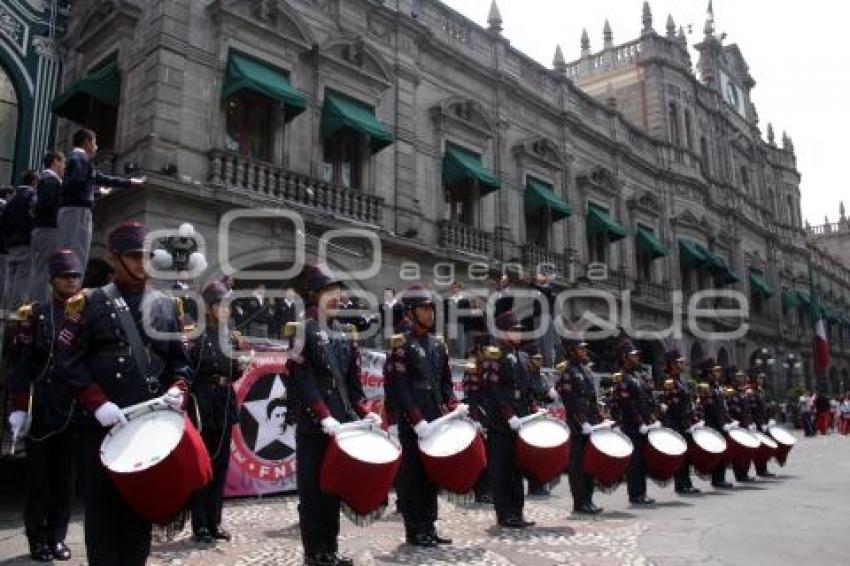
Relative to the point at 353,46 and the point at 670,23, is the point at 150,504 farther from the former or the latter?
the point at 670,23

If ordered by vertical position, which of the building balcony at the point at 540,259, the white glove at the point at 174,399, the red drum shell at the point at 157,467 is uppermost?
the building balcony at the point at 540,259

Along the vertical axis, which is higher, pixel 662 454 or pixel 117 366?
pixel 117 366

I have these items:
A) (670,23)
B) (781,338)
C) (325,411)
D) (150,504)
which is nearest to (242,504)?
(325,411)

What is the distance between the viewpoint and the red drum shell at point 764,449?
11565 millimetres

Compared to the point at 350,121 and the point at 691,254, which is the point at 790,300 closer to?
the point at 691,254

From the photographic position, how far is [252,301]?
1243cm

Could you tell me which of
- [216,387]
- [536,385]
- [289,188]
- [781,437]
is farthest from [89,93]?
[781,437]

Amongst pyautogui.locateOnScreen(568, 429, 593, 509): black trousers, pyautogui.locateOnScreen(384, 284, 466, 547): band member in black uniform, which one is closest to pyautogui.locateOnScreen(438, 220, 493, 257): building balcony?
pyautogui.locateOnScreen(568, 429, 593, 509): black trousers

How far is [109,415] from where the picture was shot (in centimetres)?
383

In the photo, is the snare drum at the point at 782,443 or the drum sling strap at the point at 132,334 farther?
the snare drum at the point at 782,443

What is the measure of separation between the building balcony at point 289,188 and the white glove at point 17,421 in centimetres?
820

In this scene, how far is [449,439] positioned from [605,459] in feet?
7.99

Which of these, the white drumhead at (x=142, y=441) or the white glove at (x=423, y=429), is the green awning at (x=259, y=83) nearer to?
the white glove at (x=423, y=429)

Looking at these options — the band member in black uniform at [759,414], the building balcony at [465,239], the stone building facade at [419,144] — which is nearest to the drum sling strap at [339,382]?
the stone building facade at [419,144]
